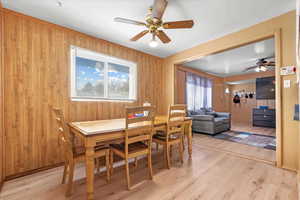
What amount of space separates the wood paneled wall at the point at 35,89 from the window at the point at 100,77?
0.15 m

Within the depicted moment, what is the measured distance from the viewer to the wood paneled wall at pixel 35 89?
200 cm

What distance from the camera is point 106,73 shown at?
309 cm

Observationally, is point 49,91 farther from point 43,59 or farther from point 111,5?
point 111,5

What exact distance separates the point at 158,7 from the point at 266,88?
21.8 feet

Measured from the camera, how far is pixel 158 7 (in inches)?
68.2

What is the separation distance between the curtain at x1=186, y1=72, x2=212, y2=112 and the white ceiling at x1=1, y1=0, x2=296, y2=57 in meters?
2.86

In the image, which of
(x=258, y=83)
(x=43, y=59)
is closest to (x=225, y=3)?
(x=43, y=59)

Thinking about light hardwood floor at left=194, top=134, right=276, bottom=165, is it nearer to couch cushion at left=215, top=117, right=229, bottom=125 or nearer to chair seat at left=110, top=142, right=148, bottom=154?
couch cushion at left=215, top=117, right=229, bottom=125

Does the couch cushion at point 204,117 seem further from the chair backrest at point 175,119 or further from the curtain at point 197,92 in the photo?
the chair backrest at point 175,119

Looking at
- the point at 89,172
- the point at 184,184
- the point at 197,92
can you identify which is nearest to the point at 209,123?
the point at 197,92

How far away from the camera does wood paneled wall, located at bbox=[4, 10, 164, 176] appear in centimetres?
200

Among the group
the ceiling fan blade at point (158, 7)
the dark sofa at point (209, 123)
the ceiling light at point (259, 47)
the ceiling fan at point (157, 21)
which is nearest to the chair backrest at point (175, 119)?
the ceiling fan at point (157, 21)

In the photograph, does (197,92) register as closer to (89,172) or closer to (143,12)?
(143,12)

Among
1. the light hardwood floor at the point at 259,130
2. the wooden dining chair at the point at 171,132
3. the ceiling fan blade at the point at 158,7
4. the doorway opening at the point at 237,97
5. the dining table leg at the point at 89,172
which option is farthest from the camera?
the light hardwood floor at the point at 259,130
